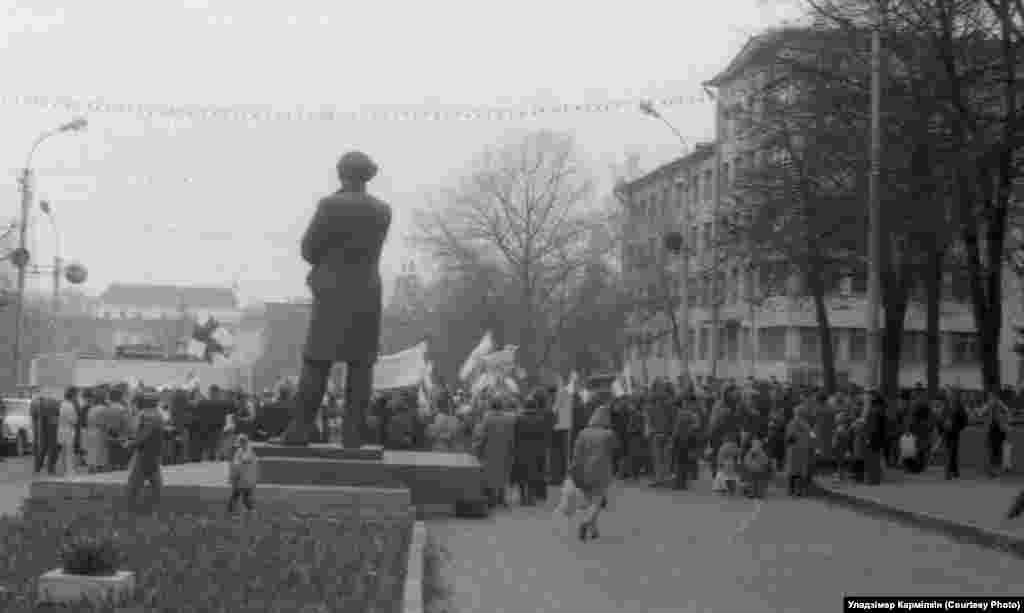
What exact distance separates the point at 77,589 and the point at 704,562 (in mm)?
7939

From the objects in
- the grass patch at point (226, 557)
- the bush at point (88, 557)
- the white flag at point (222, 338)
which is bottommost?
the grass patch at point (226, 557)

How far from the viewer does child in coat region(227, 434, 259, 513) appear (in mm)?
17719

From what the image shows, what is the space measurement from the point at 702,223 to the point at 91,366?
1441 inches

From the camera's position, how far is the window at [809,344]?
7756 centimetres

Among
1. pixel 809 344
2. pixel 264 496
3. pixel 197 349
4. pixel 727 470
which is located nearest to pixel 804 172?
pixel 727 470

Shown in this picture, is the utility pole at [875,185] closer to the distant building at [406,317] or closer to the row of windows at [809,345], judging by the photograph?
the row of windows at [809,345]

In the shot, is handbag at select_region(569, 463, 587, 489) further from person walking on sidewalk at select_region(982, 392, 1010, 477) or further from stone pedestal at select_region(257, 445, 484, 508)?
person walking on sidewalk at select_region(982, 392, 1010, 477)

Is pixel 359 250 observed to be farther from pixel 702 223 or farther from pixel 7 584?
pixel 702 223

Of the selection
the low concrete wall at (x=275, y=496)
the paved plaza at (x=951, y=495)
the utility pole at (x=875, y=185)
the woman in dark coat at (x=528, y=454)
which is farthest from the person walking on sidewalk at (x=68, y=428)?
the utility pole at (x=875, y=185)

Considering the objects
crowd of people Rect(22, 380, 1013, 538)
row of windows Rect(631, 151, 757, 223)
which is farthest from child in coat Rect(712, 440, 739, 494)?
row of windows Rect(631, 151, 757, 223)

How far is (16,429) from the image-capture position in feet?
125

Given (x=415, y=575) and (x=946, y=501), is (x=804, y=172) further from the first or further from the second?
(x=415, y=575)

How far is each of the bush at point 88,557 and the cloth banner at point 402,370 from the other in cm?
2230

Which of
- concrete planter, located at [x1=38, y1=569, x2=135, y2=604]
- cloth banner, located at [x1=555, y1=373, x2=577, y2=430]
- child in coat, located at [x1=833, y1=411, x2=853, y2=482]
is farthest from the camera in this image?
child in coat, located at [x1=833, y1=411, x2=853, y2=482]
